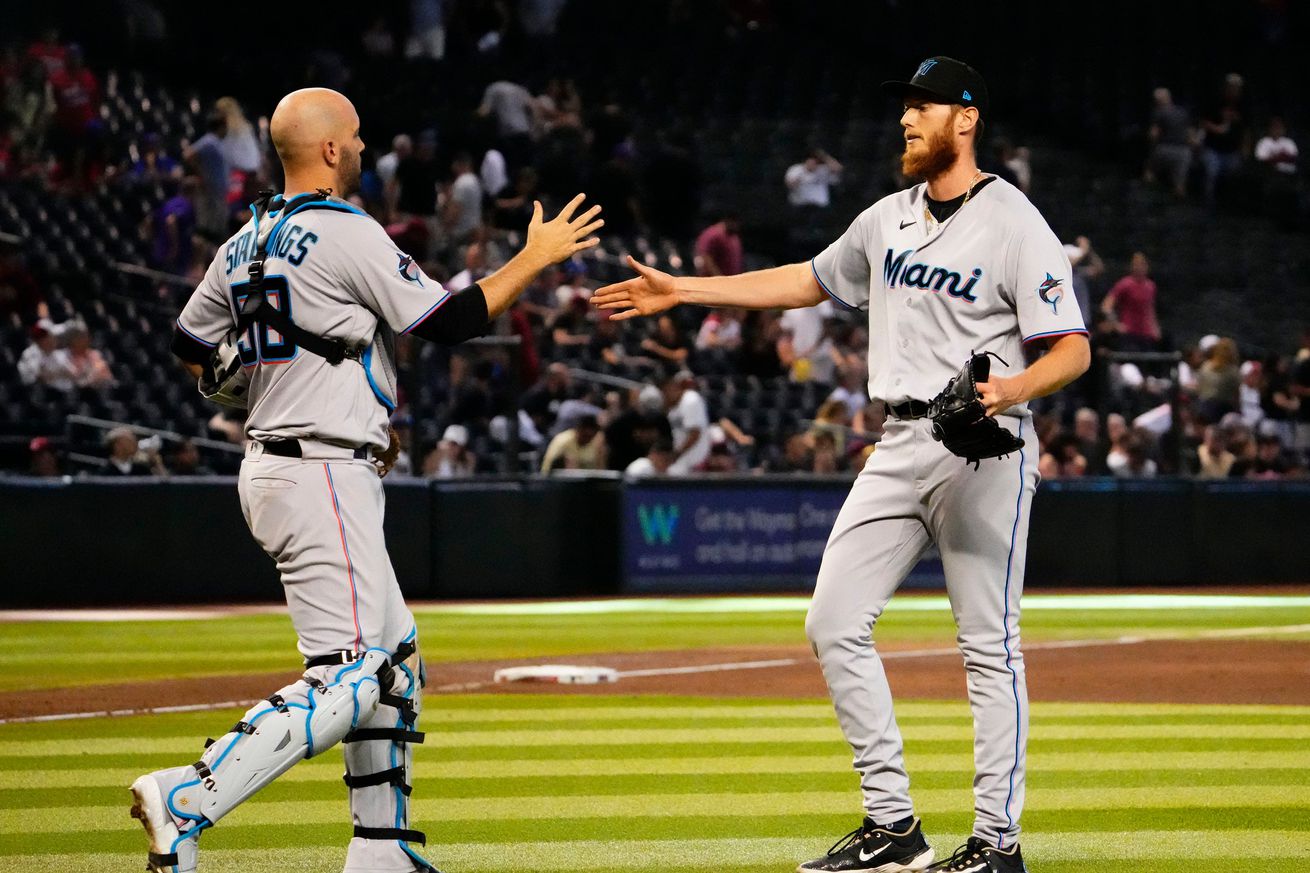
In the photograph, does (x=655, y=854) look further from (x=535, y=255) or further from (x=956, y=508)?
(x=535, y=255)

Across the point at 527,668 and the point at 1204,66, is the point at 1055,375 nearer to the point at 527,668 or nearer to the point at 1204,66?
the point at 527,668

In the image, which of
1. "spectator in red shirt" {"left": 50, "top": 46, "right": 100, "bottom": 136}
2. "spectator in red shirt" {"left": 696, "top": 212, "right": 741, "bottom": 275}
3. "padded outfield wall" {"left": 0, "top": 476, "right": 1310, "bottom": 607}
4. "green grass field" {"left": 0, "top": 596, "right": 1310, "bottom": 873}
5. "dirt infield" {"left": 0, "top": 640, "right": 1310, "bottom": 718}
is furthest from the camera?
"spectator in red shirt" {"left": 50, "top": 46, "right": 100, "bottom": 136}

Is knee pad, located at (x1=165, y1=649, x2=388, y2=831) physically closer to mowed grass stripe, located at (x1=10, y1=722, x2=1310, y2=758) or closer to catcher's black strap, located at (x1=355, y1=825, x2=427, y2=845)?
catcher's black strap, located at (x1=355, y1=825, x2=427, y2=845)

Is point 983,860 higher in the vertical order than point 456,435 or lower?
lower

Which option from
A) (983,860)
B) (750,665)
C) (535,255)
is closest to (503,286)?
(535,255)

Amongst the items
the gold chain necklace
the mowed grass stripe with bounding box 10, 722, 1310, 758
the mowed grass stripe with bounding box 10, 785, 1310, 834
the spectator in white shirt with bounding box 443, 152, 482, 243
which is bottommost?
the mowed grass stripe with bounding box 10, 722, 1310, 758

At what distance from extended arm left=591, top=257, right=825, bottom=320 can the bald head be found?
3.37 feet

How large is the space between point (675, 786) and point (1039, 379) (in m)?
2.51

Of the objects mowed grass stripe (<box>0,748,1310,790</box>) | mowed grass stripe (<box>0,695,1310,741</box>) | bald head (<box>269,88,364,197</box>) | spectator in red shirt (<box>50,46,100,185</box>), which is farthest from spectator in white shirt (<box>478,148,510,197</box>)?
bald head (<box>269,88,364,197</box>)

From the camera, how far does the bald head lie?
4.80m

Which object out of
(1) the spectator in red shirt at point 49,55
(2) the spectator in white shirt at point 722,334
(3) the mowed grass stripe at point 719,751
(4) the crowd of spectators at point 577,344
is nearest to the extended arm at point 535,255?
(3) the mowed grass stripe at point 719,751

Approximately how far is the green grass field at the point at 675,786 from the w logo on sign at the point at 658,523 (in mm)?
6302

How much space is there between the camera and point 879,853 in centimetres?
511

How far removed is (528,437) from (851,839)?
13.1m
